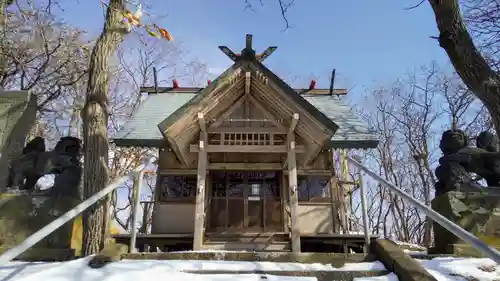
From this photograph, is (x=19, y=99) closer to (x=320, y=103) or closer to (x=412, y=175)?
(x=320, y=103)

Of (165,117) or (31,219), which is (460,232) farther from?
(165,117)

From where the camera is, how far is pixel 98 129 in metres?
5.46

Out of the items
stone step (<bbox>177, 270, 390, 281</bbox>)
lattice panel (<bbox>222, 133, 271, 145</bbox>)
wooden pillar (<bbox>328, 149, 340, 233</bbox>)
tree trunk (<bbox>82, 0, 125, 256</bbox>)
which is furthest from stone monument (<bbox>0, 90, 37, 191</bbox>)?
wooden pillar (<bbox>328, 149, 340, 233</bbox>)

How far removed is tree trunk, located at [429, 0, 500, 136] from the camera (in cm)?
477

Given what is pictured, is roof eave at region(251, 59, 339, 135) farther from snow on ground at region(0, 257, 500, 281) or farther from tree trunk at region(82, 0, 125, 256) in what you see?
snow on ground at region(0, 257, 500, 281)

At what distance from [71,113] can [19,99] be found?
485 inches

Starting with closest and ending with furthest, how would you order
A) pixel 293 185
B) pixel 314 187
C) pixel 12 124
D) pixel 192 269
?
pixel 192 269
pixel 12 124
pixel 293 185
pixel 314 187

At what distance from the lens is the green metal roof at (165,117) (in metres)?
8.05

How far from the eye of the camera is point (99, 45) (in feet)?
19.9

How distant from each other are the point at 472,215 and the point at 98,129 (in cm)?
566

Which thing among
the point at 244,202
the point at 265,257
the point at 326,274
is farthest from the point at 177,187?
the point at 326,274

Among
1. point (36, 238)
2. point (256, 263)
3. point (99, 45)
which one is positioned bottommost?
point (256, 263)

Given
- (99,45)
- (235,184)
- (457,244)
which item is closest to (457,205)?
(457,244)

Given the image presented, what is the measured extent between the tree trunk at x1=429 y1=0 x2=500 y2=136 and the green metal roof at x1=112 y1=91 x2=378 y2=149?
2.94 meters
